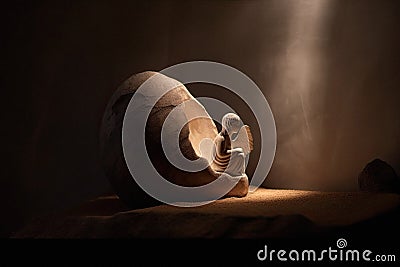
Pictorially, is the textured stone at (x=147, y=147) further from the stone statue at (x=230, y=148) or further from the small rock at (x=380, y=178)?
the small rock at (x=380, y=178)

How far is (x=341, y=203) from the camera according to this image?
302 centimetres

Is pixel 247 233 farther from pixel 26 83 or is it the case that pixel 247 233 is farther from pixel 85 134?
pixel 26 83

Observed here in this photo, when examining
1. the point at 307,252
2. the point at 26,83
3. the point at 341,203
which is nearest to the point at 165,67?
the point at 26,83

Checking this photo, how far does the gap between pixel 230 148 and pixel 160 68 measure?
115 centimetres

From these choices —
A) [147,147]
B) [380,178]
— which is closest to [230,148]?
[147,147]

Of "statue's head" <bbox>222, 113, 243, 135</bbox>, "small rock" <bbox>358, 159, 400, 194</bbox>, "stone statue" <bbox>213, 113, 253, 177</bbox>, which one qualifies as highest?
"statue's head" <bbox>222, 113, 243, 135</bbox>

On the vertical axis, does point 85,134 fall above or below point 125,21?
below

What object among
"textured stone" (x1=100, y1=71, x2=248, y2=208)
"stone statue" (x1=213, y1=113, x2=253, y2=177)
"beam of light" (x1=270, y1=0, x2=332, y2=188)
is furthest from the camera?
"beam of light" (x1=270, y1=0, x2=332, y2=188)

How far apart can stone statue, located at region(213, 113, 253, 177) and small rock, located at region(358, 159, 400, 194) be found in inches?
31.8

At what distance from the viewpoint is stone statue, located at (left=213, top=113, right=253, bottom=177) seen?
11.9 ft

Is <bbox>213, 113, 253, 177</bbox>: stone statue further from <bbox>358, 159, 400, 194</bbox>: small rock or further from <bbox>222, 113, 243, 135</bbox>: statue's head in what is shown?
<bbox>358, 159, 400, 194</bbox>: small rock

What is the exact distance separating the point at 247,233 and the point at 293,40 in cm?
205

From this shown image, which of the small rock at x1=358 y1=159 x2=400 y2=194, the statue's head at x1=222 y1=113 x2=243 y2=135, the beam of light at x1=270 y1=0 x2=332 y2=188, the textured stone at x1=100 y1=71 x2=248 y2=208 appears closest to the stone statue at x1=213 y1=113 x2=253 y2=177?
the statue's head at x1=222 y1=113 x2=243 y2=135

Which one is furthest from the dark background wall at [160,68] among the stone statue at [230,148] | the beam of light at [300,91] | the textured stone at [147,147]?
the textured stone at [147,147]
